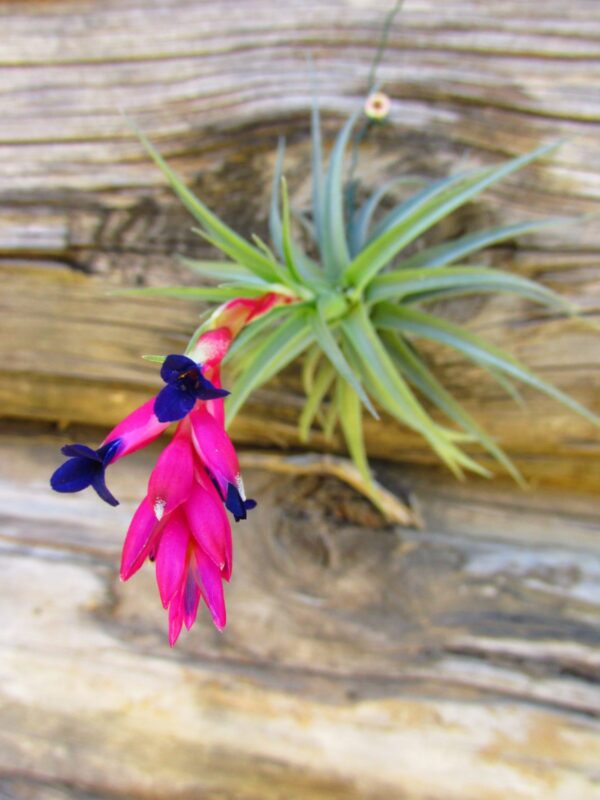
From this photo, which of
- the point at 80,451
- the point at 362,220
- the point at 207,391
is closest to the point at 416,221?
the point at 362,220

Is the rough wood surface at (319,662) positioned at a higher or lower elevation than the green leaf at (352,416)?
lower

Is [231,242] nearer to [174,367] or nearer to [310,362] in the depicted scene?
[310,362]

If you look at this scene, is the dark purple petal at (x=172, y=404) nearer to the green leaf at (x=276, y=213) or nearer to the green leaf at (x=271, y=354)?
the green leaf at (x=271, y=354)

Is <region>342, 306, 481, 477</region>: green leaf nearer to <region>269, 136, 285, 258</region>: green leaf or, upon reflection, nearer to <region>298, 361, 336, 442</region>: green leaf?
<region>298, 361, 336, 442</region>: green leaf

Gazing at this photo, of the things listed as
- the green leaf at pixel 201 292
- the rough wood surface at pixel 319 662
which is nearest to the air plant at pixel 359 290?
the green leaf at pixel 201 292

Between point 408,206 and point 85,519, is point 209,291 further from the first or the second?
point 85,519

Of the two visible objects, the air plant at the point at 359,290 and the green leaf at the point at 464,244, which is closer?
the air plant at the point at 359,290
